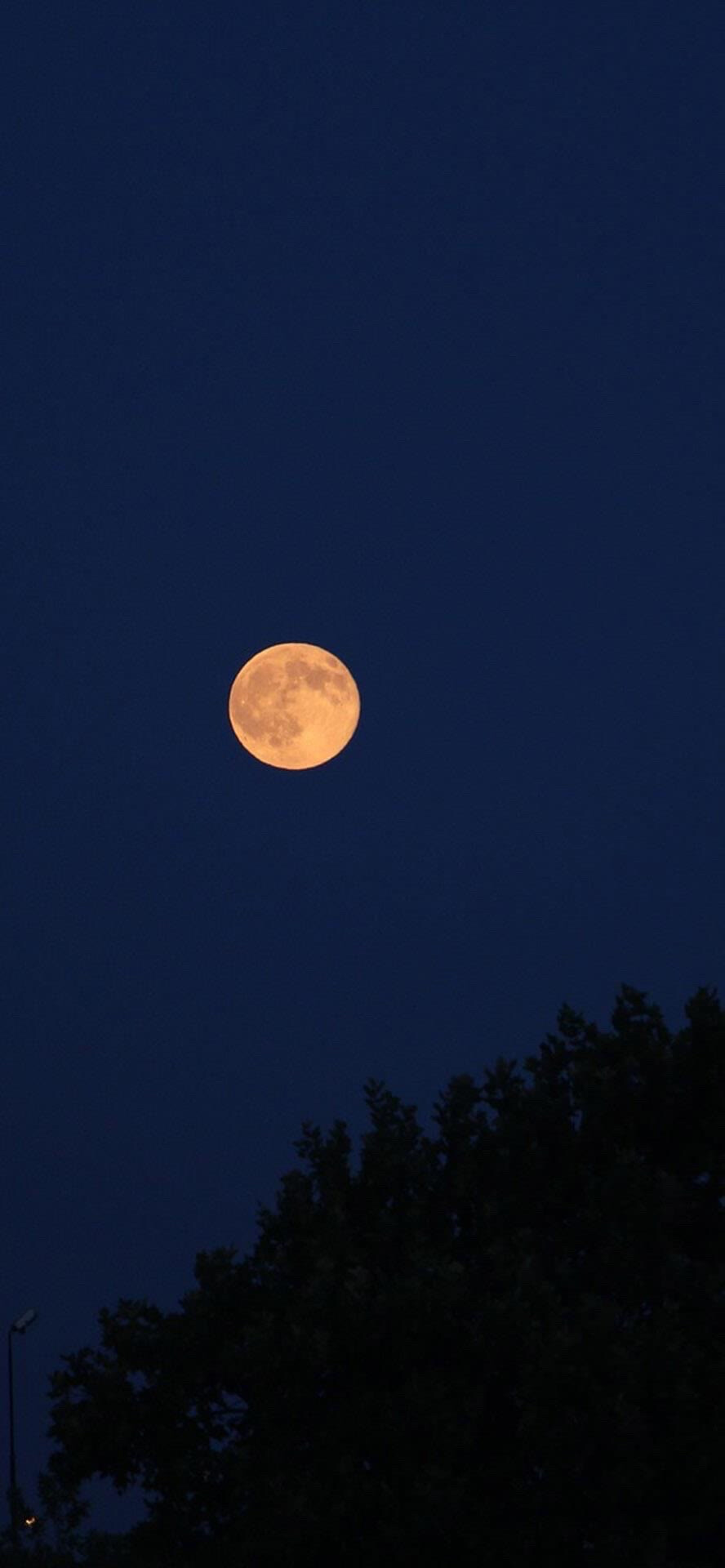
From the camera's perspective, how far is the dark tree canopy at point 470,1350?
57.9 ft

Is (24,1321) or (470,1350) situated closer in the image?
(470,1350)

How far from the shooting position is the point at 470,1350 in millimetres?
18422

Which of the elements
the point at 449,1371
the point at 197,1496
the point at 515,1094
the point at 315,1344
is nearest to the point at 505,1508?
the point at 449,1371

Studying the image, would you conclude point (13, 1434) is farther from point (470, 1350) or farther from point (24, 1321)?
point (470, 1350)

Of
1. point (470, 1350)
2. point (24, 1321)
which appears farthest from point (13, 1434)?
point (470, 1350)

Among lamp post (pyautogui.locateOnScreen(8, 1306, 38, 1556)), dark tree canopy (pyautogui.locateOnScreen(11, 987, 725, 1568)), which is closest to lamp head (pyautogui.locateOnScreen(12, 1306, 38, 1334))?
lamp post (pyautogui.locateOnScreen(8, 1306, 38, 1556))

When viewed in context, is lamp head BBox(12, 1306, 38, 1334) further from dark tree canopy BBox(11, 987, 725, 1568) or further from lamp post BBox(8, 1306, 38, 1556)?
dark tree canopy BBox(11, 987, 725, 1568)

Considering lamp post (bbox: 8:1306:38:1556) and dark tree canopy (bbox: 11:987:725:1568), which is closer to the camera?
dark tree canopy (bbox: 11:987:725:1568)

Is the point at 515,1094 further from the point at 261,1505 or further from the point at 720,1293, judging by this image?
the point at 261,1505

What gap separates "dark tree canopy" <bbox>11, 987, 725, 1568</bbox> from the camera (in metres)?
17.7

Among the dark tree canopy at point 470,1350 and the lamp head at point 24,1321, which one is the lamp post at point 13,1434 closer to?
the lamp head at point 24,1321

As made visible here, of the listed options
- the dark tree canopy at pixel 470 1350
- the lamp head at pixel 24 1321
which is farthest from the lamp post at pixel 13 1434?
the dark tree canopy at pixel 470 1350

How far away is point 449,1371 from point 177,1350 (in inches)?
157

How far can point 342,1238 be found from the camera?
19984mm
